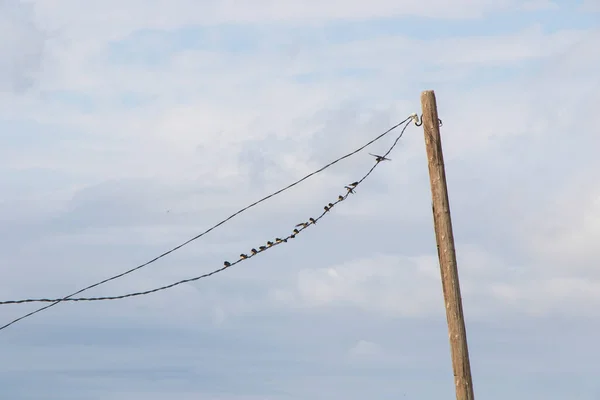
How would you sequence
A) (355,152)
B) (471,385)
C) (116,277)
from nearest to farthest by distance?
(471,385), (355,152), (116,277)

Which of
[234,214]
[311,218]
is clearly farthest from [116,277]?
[311,218]

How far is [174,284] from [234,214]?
6.92 feet

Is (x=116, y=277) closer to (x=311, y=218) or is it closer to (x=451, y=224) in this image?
(x=311, y=218)

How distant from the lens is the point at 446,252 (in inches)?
654

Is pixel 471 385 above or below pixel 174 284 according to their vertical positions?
below

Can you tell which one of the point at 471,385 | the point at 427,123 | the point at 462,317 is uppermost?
the point at 427,123

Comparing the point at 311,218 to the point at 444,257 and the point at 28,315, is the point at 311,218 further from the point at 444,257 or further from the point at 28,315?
the point at 28,315

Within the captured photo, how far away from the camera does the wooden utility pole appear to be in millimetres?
16281

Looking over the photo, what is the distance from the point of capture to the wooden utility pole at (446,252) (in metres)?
16.3

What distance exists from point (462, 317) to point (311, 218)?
13.7 feet

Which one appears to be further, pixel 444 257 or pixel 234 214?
pixel 234 214

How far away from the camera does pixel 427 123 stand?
17.1 m

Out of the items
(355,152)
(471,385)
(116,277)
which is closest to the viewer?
(471,385)

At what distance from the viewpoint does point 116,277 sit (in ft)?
66.8
